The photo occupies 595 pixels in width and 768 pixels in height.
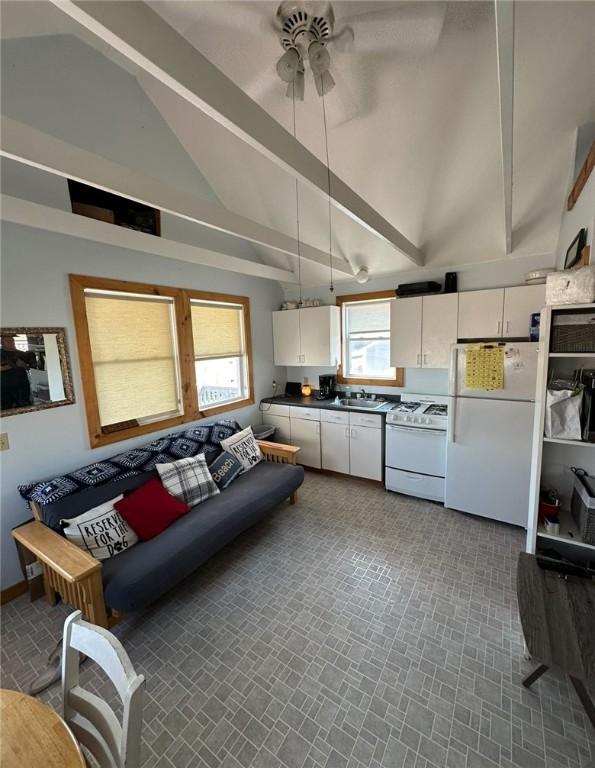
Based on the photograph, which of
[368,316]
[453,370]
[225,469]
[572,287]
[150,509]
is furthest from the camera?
[368,316]

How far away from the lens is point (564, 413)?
1729 millimetres

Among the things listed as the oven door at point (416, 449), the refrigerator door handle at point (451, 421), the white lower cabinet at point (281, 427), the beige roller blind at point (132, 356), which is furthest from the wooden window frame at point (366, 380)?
the beige roller blind at point (132, 356)

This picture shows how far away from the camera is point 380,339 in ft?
13.7

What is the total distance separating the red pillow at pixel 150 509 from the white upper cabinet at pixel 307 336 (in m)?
2.44

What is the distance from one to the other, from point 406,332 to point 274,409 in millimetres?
1985

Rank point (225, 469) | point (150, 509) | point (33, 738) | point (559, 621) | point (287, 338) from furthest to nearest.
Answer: point (287, 338)
point (225, 469)
point (150, 509)
point (559, 621)
point (33, 738)

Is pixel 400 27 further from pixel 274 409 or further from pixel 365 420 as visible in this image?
pixel 274 409

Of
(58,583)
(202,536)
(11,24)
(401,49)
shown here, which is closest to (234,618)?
(202,536)

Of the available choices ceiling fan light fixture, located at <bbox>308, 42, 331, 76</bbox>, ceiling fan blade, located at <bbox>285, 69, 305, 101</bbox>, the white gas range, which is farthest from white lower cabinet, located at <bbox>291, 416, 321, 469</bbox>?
ceiling fan light fixture, located at <bbox>308, 42, 331, 76</bbox>

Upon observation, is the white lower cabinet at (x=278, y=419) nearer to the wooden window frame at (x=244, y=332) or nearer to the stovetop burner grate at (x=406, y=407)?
the wooden window frame at (x=244, y=332)

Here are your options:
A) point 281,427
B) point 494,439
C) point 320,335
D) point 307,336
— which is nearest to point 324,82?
point 320,335

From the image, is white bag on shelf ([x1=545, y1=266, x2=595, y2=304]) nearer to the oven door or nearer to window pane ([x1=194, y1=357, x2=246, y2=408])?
the oven door

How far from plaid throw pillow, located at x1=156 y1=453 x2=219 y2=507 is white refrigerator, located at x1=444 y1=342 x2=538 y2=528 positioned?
2281mm

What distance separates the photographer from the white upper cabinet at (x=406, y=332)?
354 centimetres
